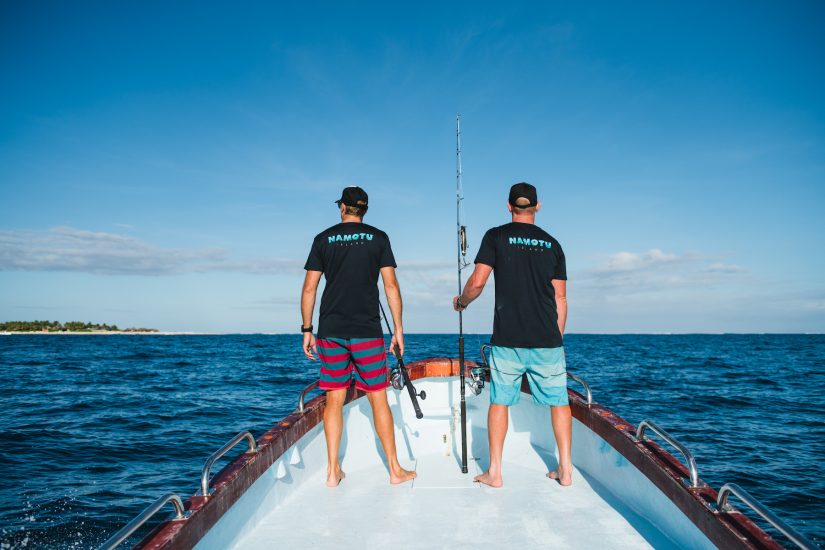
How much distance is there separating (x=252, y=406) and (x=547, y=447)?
9.02m

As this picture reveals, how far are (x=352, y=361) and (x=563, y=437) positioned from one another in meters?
1.61

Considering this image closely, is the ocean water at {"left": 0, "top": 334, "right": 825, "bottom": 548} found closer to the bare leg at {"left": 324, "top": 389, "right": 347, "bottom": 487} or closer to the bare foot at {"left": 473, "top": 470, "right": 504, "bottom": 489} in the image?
the bare leg at {"left": 324, "top": 389, "right": 347, "bottom": 487}

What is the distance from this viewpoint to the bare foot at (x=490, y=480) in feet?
11.8

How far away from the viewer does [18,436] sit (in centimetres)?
853

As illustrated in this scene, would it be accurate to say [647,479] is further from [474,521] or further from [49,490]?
[49,490]

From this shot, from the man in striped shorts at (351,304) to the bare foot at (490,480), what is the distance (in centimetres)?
78

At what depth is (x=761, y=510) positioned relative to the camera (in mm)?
1803

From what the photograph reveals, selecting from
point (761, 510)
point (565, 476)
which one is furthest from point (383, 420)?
point (761, 510)

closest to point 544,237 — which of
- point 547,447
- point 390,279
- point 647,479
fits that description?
point 390,279

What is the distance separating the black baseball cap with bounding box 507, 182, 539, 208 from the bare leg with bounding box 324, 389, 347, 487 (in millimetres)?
1827

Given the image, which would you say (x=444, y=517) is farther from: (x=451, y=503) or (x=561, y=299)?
(x=561, y=299)

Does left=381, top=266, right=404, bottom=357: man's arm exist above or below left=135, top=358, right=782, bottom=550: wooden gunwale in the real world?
above

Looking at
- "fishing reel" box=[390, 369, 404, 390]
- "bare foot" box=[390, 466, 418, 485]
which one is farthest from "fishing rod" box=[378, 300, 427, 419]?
"bare foot" box=[390, 466, 418, 485]

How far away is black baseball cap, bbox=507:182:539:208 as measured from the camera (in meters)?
3.38
